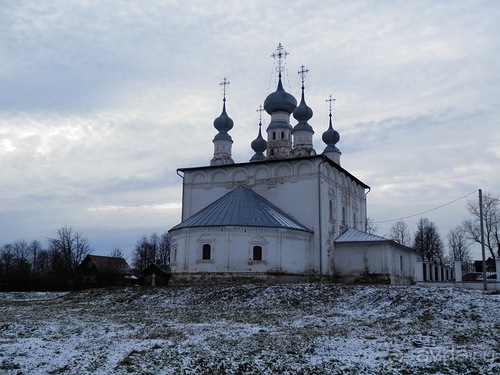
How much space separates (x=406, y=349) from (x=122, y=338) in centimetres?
654

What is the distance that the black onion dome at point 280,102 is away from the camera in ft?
121

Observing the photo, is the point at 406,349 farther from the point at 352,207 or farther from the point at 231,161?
the point at 231,161

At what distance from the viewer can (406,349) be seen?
11281mm

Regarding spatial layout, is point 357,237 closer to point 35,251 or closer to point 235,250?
point 235,250

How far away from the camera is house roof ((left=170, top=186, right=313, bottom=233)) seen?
93.4 ft

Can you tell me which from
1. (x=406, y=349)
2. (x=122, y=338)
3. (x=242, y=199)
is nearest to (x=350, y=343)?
(x=406, y=349)

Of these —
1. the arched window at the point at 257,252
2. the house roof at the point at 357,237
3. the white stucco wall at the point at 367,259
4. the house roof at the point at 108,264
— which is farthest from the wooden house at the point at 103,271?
the white stucco wall at the point at 367,259

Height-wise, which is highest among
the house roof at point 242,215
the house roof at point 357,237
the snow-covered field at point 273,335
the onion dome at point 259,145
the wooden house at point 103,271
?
the onion dome at point 259,145

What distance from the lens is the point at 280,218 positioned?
29812 millimetres

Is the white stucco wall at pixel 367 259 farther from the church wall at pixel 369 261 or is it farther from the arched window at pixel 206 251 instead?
the arched window at pixel 206 251

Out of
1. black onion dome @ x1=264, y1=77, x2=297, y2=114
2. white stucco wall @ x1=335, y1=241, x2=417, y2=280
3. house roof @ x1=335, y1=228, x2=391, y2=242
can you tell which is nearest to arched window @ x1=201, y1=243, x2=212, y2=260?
white stucco wall @ x1=335, y1=241, x2=417, y2=280

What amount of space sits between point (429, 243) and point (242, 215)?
39190mm

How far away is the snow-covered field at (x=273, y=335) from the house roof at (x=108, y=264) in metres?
32.9

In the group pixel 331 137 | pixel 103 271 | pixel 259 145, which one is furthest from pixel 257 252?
pixel 103 271
